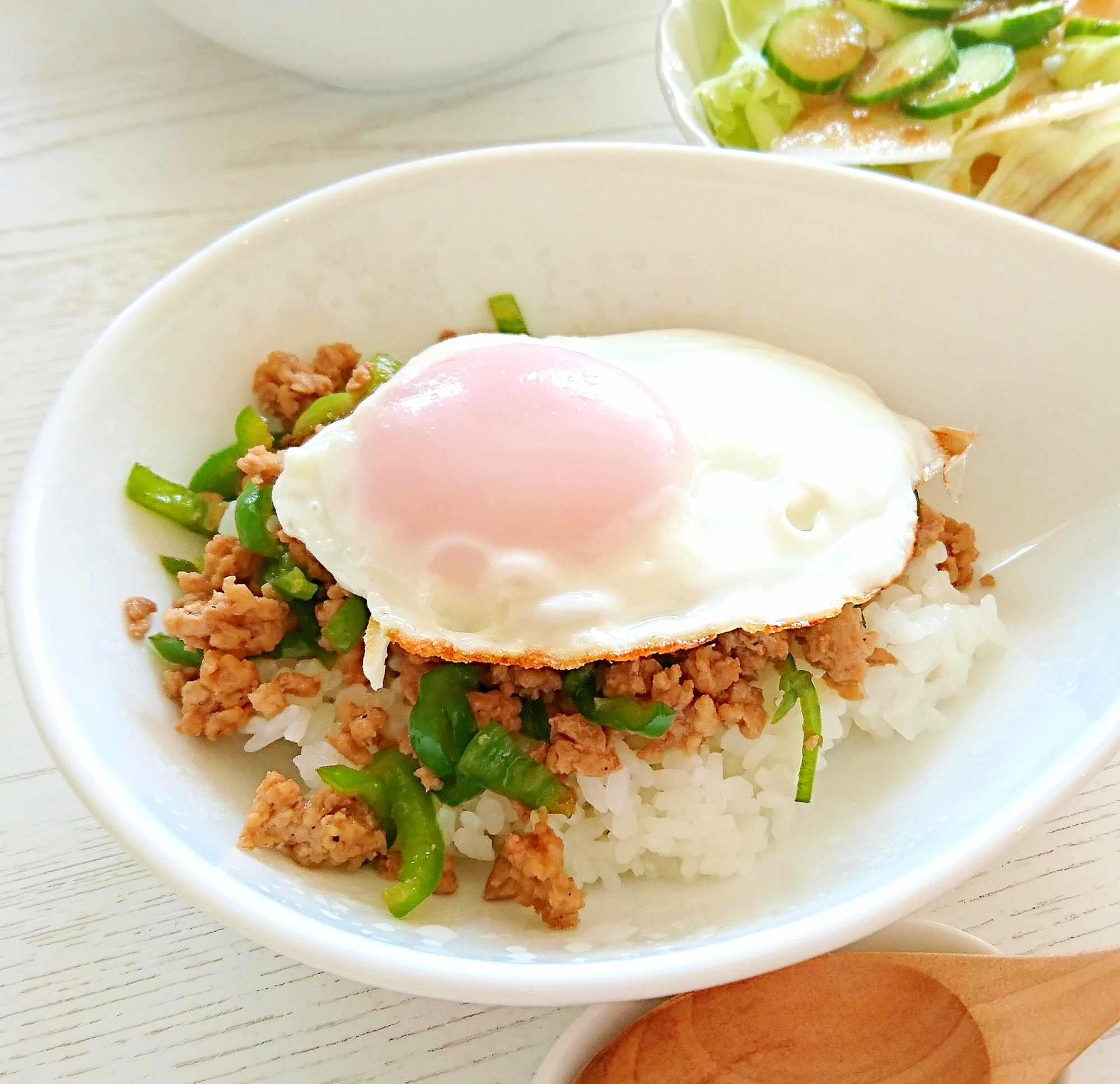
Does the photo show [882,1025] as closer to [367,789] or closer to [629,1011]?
[629,1011]

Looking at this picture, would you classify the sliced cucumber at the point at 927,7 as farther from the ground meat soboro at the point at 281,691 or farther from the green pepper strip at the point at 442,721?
the ground meat soboro at the point at 281,691

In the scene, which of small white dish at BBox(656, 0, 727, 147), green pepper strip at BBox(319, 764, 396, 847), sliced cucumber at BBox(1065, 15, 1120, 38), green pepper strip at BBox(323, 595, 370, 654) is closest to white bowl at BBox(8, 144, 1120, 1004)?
green pepper strip at BBox(319, 764, 396, 847)

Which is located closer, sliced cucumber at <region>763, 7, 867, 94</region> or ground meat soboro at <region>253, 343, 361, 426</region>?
ground meat soboro at <region>253, 343, 361, 426</region>

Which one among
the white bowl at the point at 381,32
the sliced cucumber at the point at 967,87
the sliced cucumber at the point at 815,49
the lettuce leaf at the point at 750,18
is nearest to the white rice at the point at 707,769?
the sliced cucumber at the point at 967,87

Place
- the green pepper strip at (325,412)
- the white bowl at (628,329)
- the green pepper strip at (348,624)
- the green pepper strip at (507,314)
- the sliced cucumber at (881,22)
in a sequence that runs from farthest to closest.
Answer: the sliced cucumber at (881,22) < the green pepper strip at (507,314) < the green pepper strip at (325,412) < the green pepper strip at (348,624) < the white bowl at (628,329)

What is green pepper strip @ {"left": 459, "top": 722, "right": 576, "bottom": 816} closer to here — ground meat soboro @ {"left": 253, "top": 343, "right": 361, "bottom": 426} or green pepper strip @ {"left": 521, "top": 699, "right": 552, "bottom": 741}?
green pepper strip @ {"left": 521, "top": 699, "right": 552, "bottom": 741}

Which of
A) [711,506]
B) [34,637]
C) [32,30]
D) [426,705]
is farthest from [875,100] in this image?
[32,30]
